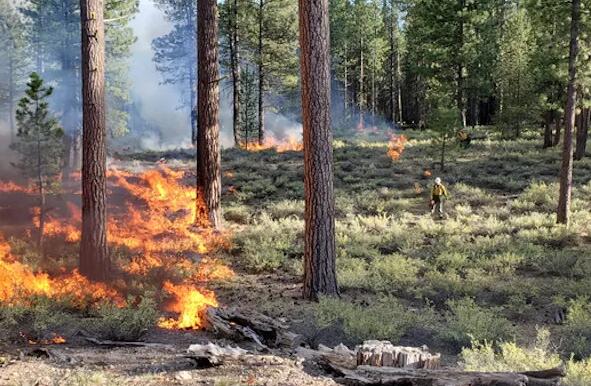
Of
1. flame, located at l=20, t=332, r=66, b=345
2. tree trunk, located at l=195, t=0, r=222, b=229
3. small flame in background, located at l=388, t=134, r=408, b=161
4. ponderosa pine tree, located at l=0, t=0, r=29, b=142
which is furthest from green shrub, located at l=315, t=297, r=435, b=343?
ponderosa pine tree, located at l=0, t=0, r=29, b=142

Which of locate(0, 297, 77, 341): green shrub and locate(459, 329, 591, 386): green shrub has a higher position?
locate(459, 329, 591, 386): green shrub

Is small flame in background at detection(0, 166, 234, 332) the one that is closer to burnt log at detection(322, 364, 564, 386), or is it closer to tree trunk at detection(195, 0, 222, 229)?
tree trunk at detection(195, 0, 222, 229)

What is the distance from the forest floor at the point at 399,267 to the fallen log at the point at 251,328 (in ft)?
1.19

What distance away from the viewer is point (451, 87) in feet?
107

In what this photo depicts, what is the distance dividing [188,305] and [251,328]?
2.26 metres

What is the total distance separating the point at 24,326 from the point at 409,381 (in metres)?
6.35

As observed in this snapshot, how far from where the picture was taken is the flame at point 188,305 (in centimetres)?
912

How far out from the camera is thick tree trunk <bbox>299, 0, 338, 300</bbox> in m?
9.63

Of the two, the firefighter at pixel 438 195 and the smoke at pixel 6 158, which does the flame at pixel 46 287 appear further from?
the firefighter at pixel 438 195

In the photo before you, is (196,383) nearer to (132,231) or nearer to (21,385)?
(21,385)

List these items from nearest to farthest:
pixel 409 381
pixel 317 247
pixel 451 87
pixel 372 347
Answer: pixel 409 381 → pixel 372 347 → pixel 317 247 → pixel 451 87

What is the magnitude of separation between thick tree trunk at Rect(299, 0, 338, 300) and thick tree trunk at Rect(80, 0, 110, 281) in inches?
167

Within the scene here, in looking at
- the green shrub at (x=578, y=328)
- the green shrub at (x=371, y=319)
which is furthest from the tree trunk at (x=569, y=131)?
the green shrub at (x=371, y=319)

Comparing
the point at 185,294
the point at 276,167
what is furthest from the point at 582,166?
the point at 185,294
